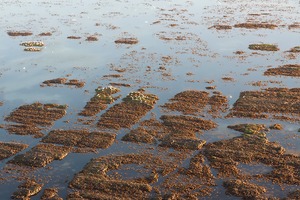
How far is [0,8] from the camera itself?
285 feet

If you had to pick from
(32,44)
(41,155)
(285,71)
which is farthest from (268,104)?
(32,44)

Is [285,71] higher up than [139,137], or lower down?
higher up

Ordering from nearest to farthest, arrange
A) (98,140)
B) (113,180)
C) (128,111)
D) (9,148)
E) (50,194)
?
(50,194) < (113,180) < (9,148) < (98,140) < (128,111)

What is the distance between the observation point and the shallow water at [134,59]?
29.3 metres

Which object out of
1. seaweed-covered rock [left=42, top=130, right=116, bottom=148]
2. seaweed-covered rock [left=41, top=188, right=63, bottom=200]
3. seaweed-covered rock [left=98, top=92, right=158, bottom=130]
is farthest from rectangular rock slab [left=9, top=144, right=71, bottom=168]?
seaweed-covered rock [left=98, top=92, right=158, bottom=130]

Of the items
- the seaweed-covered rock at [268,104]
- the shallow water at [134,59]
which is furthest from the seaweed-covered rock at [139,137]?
the seaweed-covered rock at [268,104]

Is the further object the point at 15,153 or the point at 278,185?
the point at 15,153

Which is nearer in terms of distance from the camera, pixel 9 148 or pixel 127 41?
pixel 9 148

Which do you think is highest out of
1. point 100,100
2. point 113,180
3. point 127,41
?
point 127,41

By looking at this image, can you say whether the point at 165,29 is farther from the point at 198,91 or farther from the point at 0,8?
the point at 0,8

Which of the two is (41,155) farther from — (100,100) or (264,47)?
(264,47)

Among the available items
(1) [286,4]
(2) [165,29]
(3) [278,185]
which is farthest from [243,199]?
(1) [286,4]

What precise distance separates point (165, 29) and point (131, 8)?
84.0 feet

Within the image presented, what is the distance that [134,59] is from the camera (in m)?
47.3
